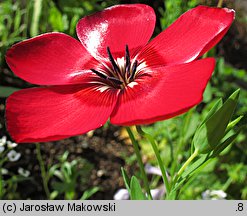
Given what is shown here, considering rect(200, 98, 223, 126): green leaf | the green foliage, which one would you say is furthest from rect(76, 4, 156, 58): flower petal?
the green foliage

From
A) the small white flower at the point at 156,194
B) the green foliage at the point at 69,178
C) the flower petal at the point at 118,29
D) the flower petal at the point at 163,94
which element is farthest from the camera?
the green foliage at the point at 69,178

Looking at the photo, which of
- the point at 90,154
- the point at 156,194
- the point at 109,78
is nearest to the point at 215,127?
the point at 109,78

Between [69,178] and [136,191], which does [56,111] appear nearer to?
[136,191]

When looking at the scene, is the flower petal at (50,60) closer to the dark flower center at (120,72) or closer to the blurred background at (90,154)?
the dark flower center at (120,72)

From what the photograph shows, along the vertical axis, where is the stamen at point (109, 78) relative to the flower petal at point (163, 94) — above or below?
below

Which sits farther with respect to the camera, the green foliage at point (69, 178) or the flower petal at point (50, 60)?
the green foliage at point (69, 178)

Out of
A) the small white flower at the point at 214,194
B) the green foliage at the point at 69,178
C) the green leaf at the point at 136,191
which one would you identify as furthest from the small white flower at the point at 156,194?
the green leaf at the point at 136,191
